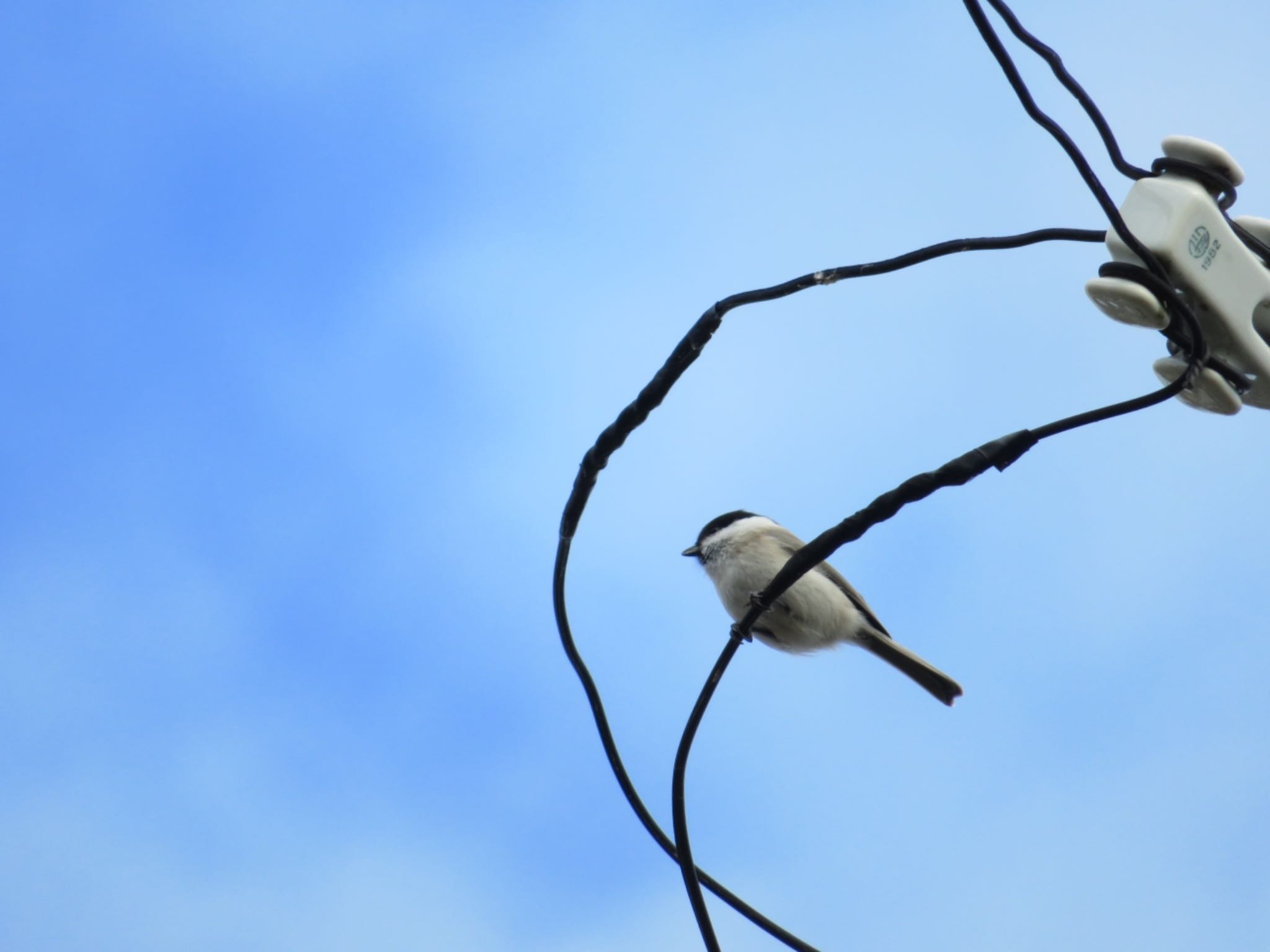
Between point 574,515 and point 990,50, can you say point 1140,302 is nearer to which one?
point 990,50

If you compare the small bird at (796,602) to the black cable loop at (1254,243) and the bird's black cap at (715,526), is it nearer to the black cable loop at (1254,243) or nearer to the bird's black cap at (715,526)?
the bird's black cap at (715,526)

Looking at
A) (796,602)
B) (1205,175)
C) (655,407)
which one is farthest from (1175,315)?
(796,602)

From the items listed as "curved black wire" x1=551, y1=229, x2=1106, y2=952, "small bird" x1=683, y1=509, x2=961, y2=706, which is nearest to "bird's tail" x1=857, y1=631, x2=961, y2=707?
"small bird" x1=683, y1=509, x2=961, y2=706

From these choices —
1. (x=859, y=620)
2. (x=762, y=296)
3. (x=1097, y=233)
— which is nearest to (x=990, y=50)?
(x=1097, y=233)

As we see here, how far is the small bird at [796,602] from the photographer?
16.1 feet

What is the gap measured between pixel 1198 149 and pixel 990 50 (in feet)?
1.52

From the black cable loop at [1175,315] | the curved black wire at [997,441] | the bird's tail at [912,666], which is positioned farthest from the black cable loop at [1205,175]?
the bird's tail at [912,666]

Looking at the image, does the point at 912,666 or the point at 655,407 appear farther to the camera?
the point at 912,666

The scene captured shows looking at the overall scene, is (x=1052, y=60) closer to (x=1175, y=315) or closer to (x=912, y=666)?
(x=1175, y=315)

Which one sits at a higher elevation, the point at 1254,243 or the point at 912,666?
the point at 912,666

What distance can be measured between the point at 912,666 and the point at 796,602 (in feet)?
2.28

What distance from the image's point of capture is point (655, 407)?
247 centimetres

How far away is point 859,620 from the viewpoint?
523cm

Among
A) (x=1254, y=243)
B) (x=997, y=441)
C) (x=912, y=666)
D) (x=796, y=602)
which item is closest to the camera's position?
(x=997, y=441)
